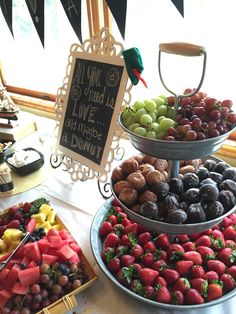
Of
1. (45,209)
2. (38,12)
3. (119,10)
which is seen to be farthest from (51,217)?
(38,12)

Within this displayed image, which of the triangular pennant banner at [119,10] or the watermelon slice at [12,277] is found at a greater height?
the triangular pennant banner at [119,10]

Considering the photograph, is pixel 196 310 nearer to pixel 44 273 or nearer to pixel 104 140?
pixel 44 273

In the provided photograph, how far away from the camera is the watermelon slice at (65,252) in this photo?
2.14 feet

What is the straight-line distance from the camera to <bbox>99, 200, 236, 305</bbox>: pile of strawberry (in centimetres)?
58

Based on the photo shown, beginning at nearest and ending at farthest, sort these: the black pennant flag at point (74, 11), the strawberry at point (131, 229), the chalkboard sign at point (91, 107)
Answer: the strawberry at point (131, 229) → the chalkboard sign at point (91, 107) → the black pennant flag at point (74, 11)

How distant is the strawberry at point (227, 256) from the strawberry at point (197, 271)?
59 mm

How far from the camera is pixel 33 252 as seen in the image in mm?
660

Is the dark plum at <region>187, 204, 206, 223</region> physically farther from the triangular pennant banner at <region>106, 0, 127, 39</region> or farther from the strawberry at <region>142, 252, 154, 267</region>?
the triangular pennant banner at <region>106, 0, 127, 39</region>

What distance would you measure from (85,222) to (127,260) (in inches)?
9.7

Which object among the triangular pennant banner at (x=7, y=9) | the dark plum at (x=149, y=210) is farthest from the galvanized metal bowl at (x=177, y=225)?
the triangular pennant banner at (x=7, y=9)

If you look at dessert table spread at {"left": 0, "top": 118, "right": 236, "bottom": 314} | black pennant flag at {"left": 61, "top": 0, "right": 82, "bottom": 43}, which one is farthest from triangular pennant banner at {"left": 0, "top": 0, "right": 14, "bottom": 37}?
dessert table spread at {"left": 0, "top": 118, "right": 236, "bottom": 314}

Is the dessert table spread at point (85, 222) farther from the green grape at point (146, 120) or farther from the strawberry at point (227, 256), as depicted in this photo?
the green grape at point (146, 120)

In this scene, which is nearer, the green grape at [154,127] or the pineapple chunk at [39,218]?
the green grape at [154,127]

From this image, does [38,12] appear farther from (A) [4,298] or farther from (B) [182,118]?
(A) [4,298]
